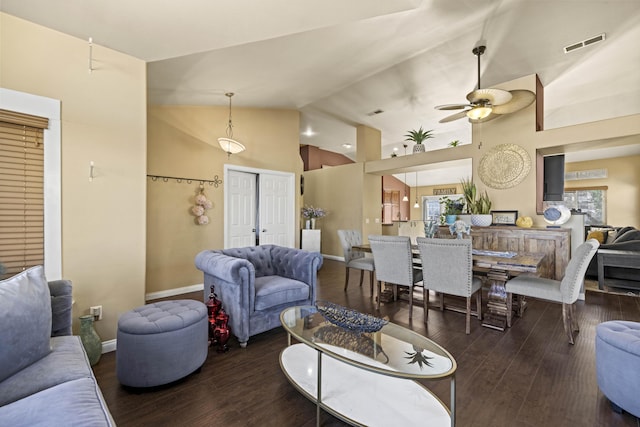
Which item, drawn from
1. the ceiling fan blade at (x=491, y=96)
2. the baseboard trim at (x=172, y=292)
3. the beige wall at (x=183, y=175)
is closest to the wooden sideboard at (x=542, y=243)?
the ceiling fan blade at (x=491, y=96)

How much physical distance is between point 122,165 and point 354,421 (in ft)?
8.98

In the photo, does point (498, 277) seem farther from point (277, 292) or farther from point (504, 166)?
point (504, 166)

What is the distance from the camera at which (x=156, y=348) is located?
73.9 inches

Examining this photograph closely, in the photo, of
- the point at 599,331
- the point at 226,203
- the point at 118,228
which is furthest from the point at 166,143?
the point at 599,331

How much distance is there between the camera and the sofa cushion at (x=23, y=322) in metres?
1.20

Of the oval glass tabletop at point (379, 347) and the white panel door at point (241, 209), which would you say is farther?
the white panel door at point (241, 209)

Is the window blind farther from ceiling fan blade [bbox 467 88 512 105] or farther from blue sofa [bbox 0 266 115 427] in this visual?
ceiling fan blade [bbox 467 88 512 105]

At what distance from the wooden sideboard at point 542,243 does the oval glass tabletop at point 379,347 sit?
11.4 feet

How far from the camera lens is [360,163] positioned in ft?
23.5

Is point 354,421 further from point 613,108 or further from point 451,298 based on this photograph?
point 613,108

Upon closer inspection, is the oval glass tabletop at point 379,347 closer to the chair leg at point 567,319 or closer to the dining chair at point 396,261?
the dining chair at point 396,261

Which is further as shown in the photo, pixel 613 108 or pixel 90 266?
pixel 613 108

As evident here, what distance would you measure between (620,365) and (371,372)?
1532mm

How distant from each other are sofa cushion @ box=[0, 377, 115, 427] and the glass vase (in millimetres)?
1373
